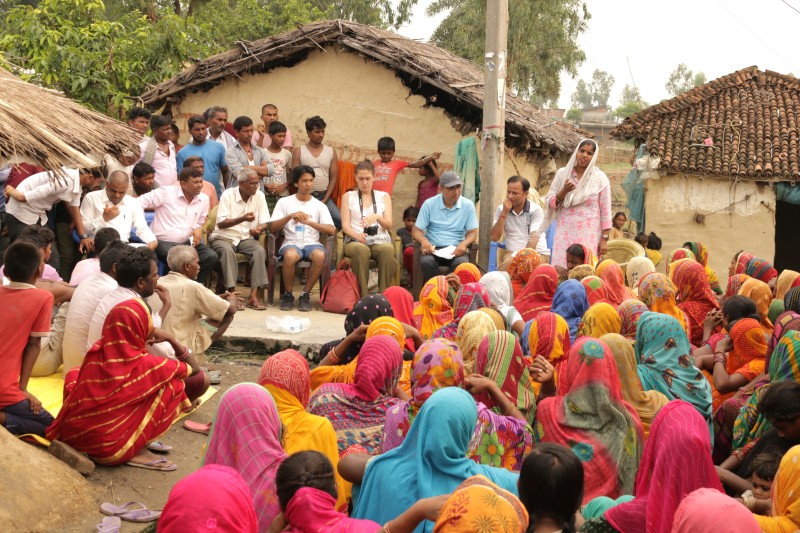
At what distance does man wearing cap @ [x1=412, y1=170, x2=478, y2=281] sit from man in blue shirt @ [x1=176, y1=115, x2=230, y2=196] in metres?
2.49

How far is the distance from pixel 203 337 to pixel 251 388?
3676mm

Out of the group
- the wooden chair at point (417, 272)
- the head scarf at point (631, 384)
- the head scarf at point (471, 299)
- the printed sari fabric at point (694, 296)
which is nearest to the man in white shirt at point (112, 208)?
the wooden chair at point (417, 272)

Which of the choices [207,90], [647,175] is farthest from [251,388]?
[647,175]

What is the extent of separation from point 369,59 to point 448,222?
2.98m

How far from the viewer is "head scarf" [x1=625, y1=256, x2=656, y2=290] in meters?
9.55

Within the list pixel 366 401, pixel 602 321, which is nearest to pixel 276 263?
pixel 602 321

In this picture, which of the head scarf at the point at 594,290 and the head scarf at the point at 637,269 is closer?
the head scarf at the point at 594,290

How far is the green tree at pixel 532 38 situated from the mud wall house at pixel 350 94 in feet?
80.6

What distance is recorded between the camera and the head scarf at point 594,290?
306 inches

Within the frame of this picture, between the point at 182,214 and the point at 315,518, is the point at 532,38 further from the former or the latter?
the point at 315,518

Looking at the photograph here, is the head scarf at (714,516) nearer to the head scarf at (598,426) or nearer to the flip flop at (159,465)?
the head scarf at (598,426)

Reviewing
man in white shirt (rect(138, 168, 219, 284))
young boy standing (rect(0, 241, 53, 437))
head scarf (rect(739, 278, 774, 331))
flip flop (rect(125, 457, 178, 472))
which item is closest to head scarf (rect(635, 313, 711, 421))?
head scarf (rect(739, 278, 774, 331))

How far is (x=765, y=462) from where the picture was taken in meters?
4.05

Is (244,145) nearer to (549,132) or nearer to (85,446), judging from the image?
(549,132)
